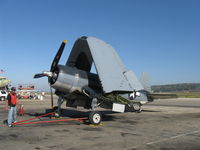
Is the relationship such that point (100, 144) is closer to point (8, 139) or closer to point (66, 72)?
point (8, 139)

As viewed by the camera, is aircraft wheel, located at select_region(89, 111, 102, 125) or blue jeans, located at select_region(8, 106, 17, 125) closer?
blue jeans, located at select_region(8, 106, 17, 125)

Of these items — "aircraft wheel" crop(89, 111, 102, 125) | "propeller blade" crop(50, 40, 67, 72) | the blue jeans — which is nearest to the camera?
the blue jeans

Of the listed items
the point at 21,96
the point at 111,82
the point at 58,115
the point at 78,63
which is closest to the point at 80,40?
the point at 78,63

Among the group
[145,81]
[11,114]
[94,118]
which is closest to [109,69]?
[94,118]

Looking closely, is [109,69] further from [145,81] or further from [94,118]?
[145,81]

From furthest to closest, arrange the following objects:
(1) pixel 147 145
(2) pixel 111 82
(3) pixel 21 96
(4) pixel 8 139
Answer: (3) pixel 21 96
(2) pixel 111 82
(4) pixel 8 139
(1) pixel 147 145

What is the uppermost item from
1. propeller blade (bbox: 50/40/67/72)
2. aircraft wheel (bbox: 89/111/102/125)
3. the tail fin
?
propeller blade (bbox: 50/40/67/72)

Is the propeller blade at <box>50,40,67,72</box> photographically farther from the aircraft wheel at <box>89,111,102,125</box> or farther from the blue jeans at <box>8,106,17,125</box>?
the aircraft wheel at <box>89,111,102,125</box>

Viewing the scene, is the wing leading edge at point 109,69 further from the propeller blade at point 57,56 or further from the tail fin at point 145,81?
the tail fin at point 145,81

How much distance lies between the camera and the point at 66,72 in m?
11.7

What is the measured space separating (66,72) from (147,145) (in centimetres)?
626

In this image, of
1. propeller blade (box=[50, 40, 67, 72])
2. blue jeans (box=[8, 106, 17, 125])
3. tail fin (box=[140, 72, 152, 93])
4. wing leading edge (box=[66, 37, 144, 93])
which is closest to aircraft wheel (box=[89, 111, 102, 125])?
wing leading edge (box=[66, 37, 144, 93])

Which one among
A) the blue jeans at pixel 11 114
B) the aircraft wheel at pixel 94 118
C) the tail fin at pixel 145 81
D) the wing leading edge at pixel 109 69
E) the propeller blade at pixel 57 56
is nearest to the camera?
the blue jeans at pixel 11 114

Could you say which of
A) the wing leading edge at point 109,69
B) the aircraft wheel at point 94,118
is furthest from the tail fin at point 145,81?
the aircraft wheel at point 94,118
